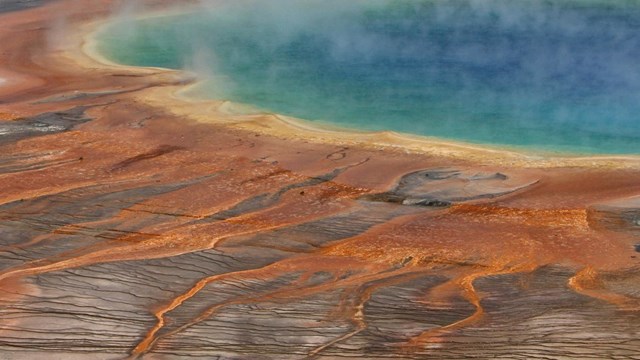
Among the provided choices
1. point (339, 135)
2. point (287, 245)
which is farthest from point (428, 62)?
point (287, 245)

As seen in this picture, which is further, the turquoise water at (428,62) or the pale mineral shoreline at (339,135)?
the turquoise water at (428,62)

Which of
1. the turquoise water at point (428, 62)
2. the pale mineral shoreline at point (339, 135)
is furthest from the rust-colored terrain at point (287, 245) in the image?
the turquoise water at point (428, 62)

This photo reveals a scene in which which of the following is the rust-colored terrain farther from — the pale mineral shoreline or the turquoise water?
the turquoise water

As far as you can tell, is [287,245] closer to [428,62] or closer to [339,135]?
[339,135]

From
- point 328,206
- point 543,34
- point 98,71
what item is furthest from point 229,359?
point 543,34

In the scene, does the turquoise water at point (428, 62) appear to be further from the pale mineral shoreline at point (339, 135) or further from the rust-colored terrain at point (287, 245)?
the rust-colored terrain at point (287, 245)

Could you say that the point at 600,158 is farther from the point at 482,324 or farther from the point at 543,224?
the point at 482,324

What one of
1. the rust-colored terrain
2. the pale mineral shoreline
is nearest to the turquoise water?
the pale mineral shoreline

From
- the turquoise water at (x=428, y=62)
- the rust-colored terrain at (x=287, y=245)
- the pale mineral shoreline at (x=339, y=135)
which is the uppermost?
the turquoise water at (x=428, y=62)
